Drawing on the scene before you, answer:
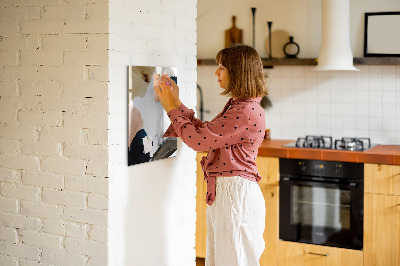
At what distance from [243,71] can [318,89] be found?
7.08 ft

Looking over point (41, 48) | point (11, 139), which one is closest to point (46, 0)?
point (41, 48)

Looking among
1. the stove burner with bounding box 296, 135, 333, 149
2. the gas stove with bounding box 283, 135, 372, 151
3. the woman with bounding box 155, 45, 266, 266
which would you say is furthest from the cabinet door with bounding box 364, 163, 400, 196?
the woman with bounding box 155, 45, 266, 266

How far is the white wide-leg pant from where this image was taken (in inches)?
102

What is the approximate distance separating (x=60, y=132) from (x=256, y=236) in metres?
1.02

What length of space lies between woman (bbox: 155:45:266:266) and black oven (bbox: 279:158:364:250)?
1365mm

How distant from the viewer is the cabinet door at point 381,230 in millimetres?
3730

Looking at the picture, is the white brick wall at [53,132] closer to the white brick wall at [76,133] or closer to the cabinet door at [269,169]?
the white brick wall at [76,133]

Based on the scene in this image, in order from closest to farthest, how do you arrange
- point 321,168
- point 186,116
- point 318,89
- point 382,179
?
point 186,116, point 382,179, point 321,168, point 318,89

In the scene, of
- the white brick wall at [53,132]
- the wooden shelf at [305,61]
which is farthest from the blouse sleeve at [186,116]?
the wooden shelf at [305,61]

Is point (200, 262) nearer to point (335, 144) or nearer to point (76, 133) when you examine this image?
point (335, 144)

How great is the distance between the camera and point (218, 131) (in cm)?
251

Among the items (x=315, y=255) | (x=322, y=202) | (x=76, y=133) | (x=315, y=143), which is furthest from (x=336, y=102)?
(x=76, y=133)

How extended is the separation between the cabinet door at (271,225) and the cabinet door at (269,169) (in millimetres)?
45

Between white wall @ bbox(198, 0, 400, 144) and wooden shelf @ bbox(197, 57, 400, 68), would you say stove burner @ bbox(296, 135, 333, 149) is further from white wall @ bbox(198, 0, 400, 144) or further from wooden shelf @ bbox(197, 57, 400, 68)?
wooden shelf @ bbox(197, 57, 400, 68)
